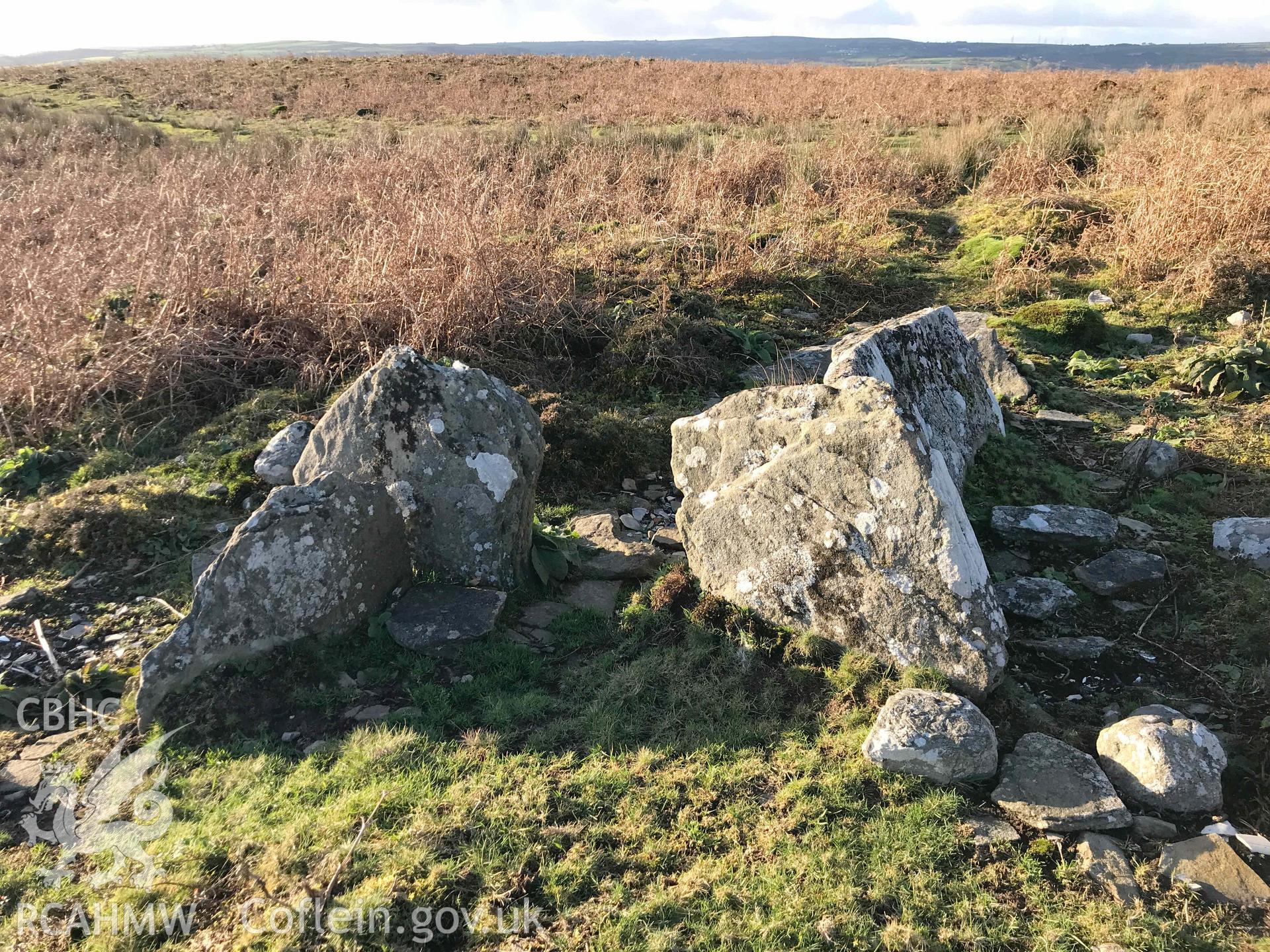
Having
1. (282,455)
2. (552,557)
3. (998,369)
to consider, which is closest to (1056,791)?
(552,557)

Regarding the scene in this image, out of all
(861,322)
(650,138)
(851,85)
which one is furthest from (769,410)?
(851,85)

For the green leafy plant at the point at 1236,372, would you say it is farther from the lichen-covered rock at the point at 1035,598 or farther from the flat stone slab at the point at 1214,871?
the flat stone slab at the point at 1214,871

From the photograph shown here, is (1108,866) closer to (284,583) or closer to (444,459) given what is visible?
(444,459)

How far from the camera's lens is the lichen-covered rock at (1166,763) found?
10.6 feet

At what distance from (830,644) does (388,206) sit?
8.18 meters

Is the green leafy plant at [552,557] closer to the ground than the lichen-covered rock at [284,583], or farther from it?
closer to the ground

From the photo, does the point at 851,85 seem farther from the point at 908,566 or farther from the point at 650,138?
the point at 908,566

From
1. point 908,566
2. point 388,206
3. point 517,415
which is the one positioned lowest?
point 908,566

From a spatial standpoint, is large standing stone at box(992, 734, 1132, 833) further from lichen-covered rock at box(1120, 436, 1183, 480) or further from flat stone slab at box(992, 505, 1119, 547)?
lichen-covered rock at box(1120, 436, 1183, 480)

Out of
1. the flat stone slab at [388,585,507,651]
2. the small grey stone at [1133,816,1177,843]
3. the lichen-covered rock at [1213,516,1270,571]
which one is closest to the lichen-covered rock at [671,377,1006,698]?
the small grey stone at [1133,816,1177,843]

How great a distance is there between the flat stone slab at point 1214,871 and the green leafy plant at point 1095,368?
5.97 metres

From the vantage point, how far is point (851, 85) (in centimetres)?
2392

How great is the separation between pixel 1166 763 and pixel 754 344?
5.92 meters

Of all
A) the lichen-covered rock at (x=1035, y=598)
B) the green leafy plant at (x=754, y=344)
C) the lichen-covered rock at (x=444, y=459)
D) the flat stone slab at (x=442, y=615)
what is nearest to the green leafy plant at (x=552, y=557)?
the lichen-covered rock at (x=444, y=459)
